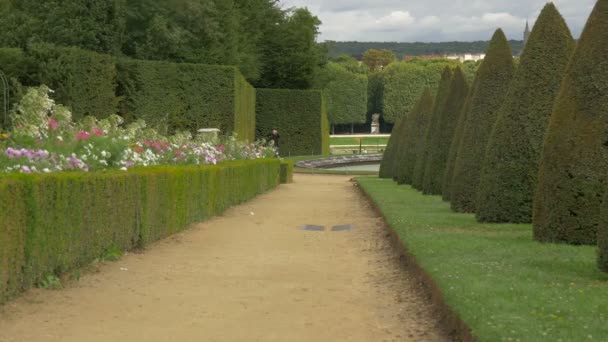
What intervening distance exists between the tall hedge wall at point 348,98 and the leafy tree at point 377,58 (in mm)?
62291

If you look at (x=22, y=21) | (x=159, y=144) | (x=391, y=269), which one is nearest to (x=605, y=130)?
(x=391, y=269)

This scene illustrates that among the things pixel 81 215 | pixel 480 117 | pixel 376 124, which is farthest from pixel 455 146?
pixel 376 124

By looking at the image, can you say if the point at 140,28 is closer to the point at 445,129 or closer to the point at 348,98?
the point at 445,129

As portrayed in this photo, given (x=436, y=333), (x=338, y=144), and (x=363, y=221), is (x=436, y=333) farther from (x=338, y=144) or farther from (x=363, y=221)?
(x=338, y=144)

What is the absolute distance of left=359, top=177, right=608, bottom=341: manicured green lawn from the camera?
6.79m

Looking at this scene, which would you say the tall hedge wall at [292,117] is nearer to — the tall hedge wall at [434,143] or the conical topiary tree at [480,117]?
the tall hedge wall at [434,143]

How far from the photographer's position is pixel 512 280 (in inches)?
359

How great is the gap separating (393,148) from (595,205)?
1185 inches

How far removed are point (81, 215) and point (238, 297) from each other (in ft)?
6.90

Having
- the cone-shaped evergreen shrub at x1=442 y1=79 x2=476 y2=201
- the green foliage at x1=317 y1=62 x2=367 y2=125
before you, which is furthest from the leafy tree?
the cone-shaped evergreen shrub at x1=442 y1=79 x2=476 y2=201

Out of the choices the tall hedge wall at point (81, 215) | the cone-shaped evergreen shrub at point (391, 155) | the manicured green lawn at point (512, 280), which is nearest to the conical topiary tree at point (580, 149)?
the manicured green lawn at point (512, 280)

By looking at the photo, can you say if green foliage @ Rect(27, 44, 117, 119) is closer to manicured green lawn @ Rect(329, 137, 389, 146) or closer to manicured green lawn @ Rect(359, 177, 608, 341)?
manicured green lawn @ Rect(359, 177, 608, 341)

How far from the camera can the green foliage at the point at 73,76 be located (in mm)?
34281

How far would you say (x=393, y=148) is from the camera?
41.9m
